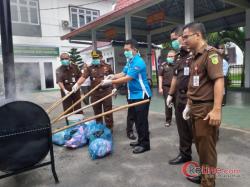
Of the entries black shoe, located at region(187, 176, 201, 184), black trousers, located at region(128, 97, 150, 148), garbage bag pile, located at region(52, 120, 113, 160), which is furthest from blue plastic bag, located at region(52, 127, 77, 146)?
black shoe, located at region(187, 176, 201, 184)

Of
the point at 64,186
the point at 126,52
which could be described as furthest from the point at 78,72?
the point at 64,186

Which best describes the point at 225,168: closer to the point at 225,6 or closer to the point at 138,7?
the point at 138,7

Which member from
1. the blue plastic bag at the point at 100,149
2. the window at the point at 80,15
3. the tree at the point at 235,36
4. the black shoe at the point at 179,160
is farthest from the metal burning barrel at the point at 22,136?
the window at the point at 80,15

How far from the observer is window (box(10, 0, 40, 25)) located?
1500 cm

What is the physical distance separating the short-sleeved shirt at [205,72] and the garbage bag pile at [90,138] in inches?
68.5

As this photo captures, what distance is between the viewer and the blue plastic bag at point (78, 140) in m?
3.96

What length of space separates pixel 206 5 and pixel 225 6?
72 centimetres

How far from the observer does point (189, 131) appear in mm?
3070

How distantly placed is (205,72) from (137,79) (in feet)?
4.73

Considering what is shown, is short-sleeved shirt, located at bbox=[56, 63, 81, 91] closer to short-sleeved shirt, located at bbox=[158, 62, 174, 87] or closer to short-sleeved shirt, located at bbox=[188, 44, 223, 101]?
short-sleeved shirt, located at bbox=[158, 62, 174, 87]

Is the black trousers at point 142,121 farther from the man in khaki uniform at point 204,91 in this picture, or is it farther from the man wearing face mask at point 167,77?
the man wearing face mask at point 167,77

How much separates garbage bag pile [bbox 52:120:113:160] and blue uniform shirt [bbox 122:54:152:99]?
32.0 inches

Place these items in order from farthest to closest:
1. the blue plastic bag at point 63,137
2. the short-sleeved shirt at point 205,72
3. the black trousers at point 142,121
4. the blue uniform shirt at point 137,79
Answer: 1. the blue plastic bag at point 63,137
2. the black trousers at point 142,121
3. the blue uniform shirt at point 137,79
4. the short-sleeved shirt at point 205,72

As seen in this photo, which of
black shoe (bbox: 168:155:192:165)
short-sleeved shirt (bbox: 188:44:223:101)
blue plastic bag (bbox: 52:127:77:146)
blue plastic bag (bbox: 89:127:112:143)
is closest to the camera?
short-sleeved shirt (bbox: 188:44:223:101)
